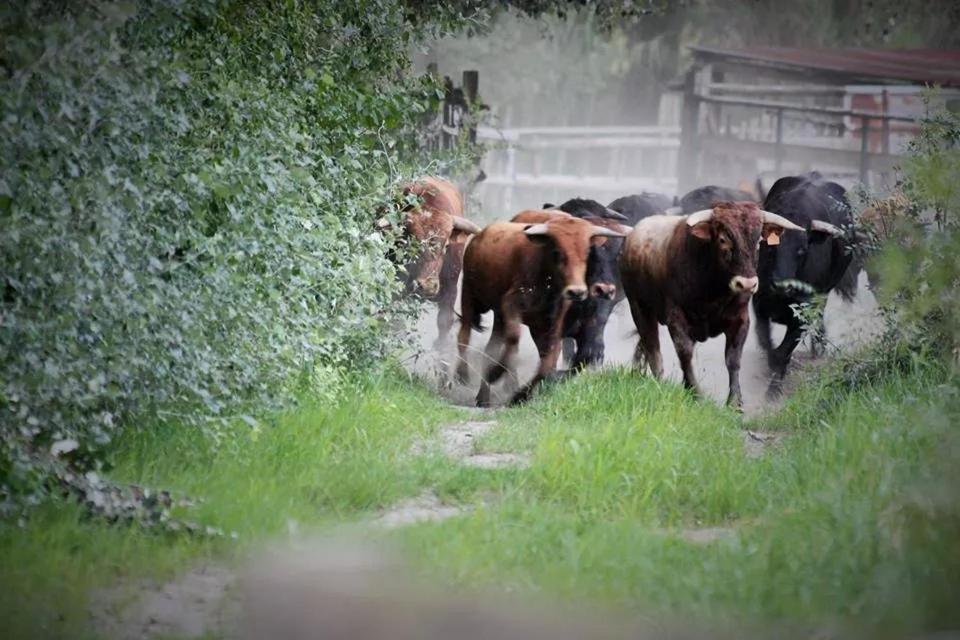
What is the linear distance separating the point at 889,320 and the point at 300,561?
503 centimetres

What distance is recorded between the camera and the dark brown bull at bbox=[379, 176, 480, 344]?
40.7ft

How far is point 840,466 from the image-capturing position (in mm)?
7105

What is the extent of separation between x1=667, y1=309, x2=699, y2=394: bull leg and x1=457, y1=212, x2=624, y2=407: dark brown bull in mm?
801

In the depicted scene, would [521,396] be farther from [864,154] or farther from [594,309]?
[864,154]

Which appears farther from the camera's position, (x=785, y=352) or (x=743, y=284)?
(x=785, y=352)

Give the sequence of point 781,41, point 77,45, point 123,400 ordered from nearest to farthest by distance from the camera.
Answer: point 77,45
point 123,400
point 781,41

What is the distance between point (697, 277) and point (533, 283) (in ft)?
4.18

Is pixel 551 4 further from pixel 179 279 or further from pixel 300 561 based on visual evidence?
pixel 300 561

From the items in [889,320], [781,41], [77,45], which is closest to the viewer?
[77,45]

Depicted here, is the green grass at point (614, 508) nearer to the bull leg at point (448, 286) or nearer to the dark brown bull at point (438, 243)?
the dark brown bull at point (438, 243)

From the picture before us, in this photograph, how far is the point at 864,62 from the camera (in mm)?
24531

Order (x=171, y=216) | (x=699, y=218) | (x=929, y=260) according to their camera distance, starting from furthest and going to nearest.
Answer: (x=699, y=218) < (x=929, y=260) < (x=171, y=216)

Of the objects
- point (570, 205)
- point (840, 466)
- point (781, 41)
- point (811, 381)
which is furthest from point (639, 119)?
point (840, 466)

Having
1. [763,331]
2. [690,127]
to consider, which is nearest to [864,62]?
[690,127]
